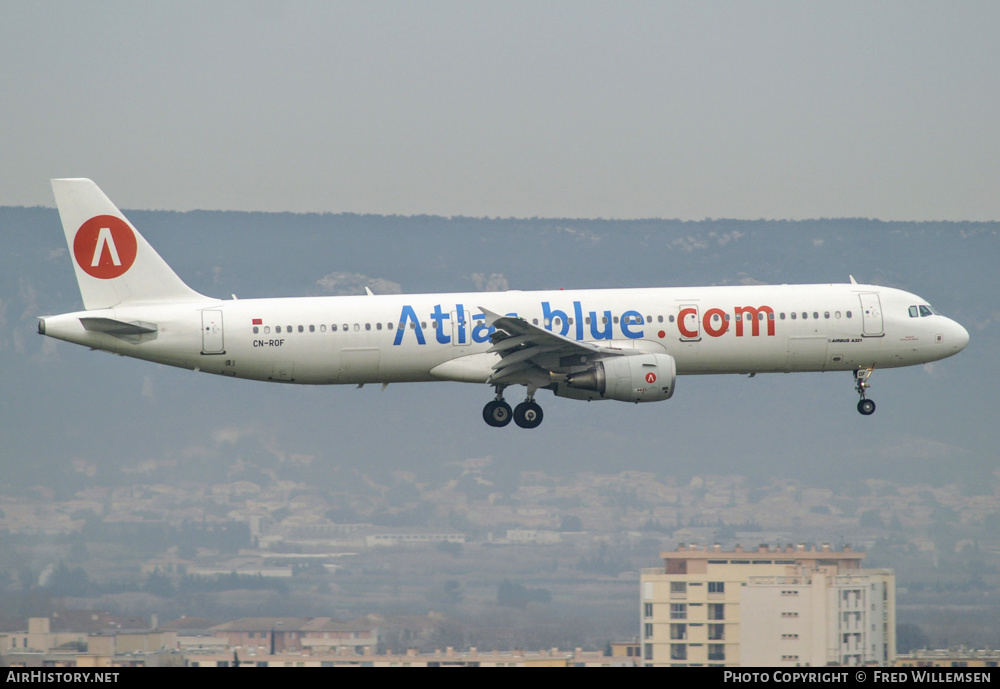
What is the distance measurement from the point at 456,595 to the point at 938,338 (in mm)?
26408

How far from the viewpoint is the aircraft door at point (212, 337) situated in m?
48.1

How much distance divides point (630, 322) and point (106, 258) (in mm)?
19171

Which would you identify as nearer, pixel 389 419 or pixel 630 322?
pixel 630 322

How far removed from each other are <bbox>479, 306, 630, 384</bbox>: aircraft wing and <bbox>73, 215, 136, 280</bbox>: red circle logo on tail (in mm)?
13657

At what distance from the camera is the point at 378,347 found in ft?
158

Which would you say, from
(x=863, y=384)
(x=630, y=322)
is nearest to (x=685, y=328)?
(x=630, y=322)

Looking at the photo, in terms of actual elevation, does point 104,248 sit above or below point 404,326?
above

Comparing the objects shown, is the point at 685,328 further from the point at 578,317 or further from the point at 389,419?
the point at 389,419

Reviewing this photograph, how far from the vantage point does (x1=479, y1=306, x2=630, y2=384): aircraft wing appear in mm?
46188

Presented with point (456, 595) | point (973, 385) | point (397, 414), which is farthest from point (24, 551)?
point (973, 385)

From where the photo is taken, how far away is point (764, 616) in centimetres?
5638

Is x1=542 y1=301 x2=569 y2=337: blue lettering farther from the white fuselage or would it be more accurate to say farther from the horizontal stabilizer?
the horizontal stabilizer

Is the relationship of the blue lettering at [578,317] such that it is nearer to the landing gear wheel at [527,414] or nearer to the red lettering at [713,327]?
the landing gear wheel at [527,414]

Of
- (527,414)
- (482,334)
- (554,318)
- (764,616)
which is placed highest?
(554,318)
